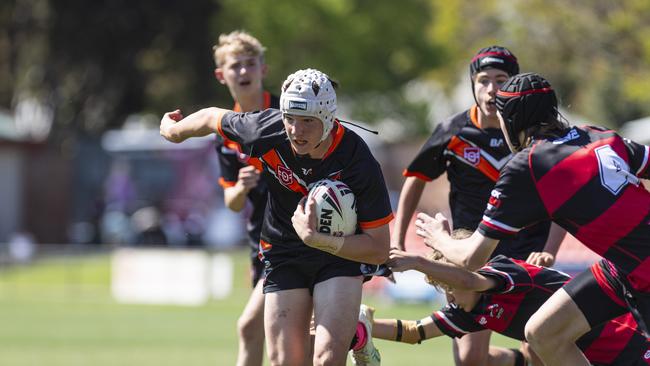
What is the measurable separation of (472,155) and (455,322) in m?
1.37

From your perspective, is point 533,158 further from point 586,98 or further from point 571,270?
point 586,98

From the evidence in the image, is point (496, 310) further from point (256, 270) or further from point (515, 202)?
point (256, 270)

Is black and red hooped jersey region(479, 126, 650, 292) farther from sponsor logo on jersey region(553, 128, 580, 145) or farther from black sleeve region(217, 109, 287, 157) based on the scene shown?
black sleeve region(217, 109, 287, 157)

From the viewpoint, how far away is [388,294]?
68.5 feet

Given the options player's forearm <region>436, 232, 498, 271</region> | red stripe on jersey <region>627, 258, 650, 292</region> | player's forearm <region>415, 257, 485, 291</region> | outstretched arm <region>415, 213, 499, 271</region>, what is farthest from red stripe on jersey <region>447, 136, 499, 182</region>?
red stripe on jersey <region>627, 258, 650, 292</region>

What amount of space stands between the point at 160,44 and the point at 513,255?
1365 inches

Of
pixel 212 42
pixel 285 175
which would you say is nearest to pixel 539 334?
pixel 285 175

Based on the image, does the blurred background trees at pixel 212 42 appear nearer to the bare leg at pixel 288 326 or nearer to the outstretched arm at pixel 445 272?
the outstretched arm at pixel 445 272

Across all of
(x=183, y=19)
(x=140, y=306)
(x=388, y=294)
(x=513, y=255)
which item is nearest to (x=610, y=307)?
(x=513, y=255)

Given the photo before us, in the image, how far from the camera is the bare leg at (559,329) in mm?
6949

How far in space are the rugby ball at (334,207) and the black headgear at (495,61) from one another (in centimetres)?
176

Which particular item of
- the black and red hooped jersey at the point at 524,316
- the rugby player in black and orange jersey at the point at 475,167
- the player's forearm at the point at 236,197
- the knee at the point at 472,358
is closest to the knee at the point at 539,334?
the black and red hooped jersey at the point at 524,316

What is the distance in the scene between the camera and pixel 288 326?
24.3 feet

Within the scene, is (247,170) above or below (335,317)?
above
